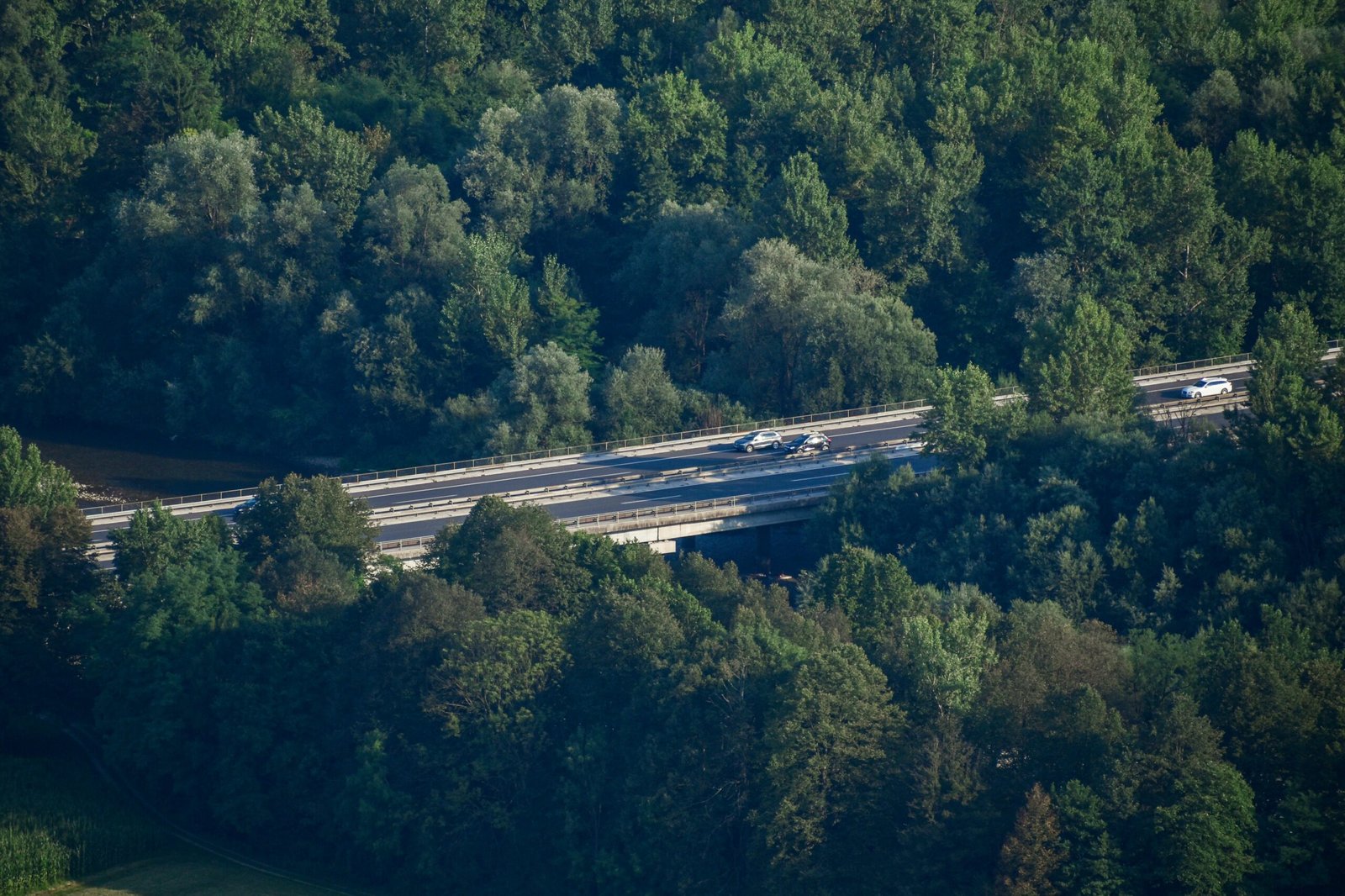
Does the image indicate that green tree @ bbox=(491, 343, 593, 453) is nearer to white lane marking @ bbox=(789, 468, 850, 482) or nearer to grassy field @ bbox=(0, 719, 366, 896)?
white lane marking @ bbox=(789, 468, 850, 482)

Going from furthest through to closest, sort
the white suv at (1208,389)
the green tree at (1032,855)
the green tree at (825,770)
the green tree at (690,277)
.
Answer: the green tree at (690,277), the white suv at (1208,389), the green tree at (825,770), the green tree at (1032,855)

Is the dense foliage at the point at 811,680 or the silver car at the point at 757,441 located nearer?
the dense foliage at the point at 811,680

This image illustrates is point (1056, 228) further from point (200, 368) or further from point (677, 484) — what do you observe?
point (200, 368)

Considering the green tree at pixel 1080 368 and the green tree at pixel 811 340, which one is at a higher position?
the green tree at pixel 811 340

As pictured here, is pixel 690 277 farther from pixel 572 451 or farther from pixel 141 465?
pixel 141 465

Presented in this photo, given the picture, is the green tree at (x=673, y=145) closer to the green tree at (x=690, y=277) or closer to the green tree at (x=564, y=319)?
the green tree at (x=690, y=277)

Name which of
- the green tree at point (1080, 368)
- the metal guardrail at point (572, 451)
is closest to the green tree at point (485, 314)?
the metal guardrail at point (572, 451)
